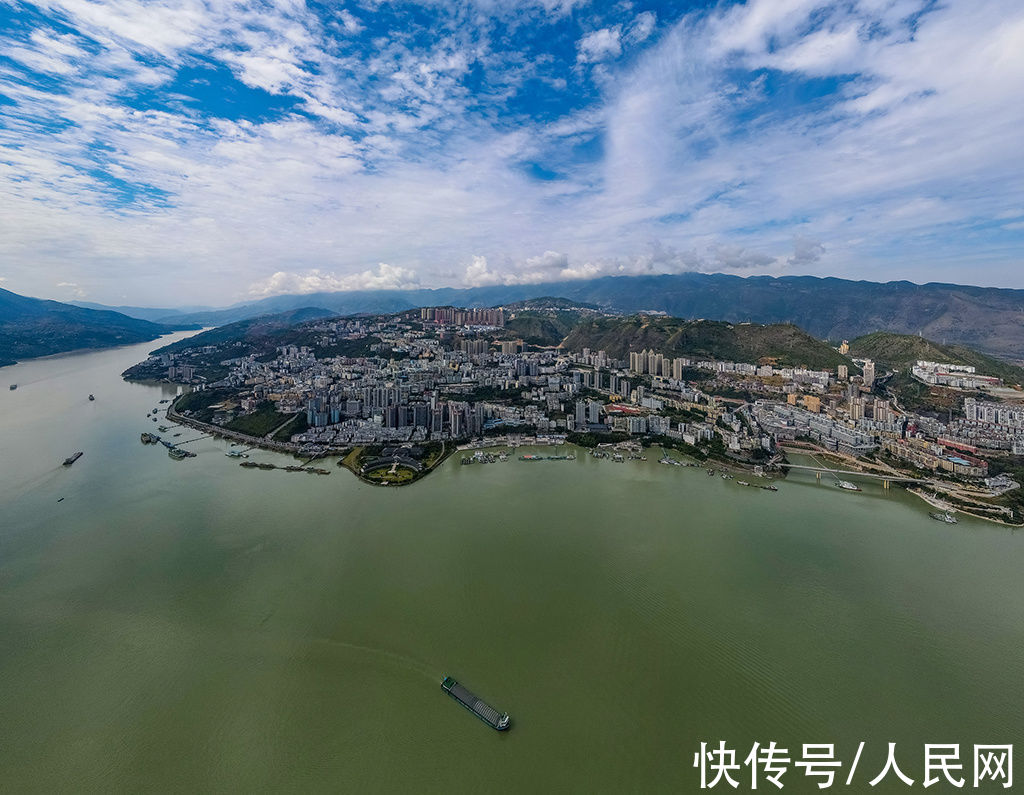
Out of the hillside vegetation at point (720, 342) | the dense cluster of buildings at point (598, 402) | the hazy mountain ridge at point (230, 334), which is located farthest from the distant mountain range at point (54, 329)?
the hillside vegetation at point (720, 342)

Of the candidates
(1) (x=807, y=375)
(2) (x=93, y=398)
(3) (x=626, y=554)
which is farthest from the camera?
(1) (x=807, y=375)

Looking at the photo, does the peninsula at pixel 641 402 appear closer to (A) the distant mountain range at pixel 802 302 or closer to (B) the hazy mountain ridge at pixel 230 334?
(B) the hazy mountain ridge at pixel 230 334

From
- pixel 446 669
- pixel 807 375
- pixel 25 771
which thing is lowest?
pixel 807 375

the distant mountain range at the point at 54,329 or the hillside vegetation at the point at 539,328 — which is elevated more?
the distant mountain range at the point at 54,329

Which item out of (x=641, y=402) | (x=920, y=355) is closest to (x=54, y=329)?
(x=641, y=402)

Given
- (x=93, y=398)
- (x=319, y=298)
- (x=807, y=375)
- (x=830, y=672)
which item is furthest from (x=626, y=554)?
(x=319, y=298)

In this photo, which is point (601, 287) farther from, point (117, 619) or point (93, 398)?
point (117, 619)

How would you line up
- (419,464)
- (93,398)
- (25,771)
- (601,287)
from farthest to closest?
1. (601,287)
2. (93,398)
3. (419,464)
4. (25,771)
